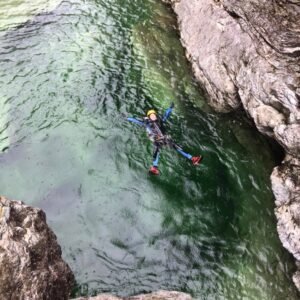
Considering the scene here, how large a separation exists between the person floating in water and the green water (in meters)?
0.33

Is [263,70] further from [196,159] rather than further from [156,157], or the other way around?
[156,157]

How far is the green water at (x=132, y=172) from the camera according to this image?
11945 mm

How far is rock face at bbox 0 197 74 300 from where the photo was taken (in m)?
8.75

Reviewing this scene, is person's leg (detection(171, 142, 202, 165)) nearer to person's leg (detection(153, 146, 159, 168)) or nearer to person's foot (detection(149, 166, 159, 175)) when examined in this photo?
person's leg (detection(153, 146, 159, 168))

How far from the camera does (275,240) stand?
1256cm

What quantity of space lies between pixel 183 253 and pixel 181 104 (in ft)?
24.4

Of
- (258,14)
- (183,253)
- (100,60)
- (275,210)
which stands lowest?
(183,253)

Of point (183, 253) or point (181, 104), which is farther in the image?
point (181, 104)

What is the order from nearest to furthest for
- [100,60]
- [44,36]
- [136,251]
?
[136,251] → [100,60] → [44,36]

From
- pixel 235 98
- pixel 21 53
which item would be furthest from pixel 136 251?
pixel 21 53

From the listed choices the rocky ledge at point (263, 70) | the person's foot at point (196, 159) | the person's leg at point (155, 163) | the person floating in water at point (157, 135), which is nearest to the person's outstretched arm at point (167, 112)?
the person floating in water at point (157, 135)

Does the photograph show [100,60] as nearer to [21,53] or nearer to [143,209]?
[21,53]

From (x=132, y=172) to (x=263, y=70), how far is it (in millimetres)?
6239

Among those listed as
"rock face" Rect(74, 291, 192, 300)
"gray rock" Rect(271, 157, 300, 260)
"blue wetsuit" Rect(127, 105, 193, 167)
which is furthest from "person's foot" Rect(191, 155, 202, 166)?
"rock face" Rect(74, 291, 192, 300)
